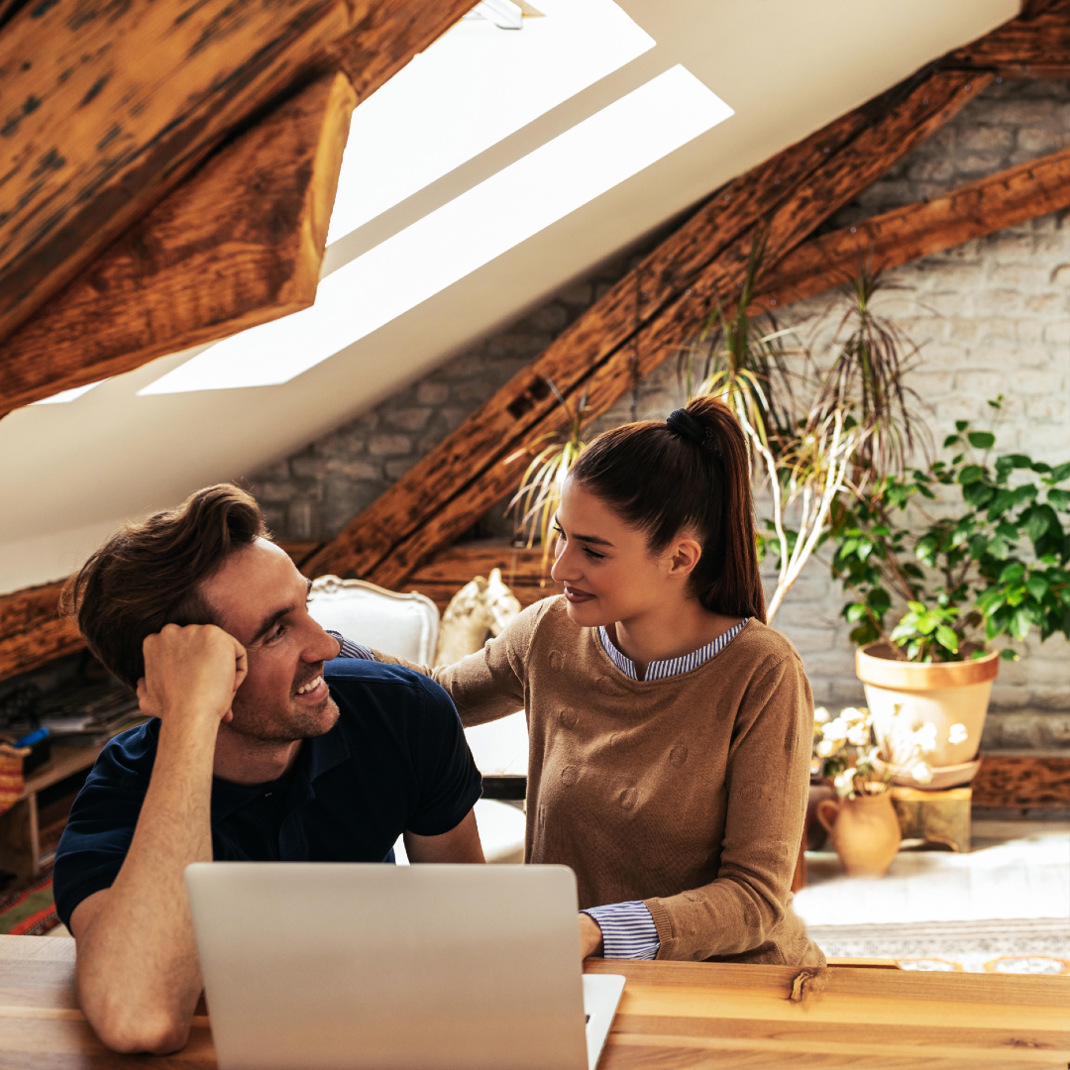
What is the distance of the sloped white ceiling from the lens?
255 cm

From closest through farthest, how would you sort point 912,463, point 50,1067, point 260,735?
point 50,1067, point 260,735, point 912,463

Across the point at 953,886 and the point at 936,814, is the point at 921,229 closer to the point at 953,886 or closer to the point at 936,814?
the point at 936,814

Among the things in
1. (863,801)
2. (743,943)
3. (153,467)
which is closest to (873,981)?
(743,943)

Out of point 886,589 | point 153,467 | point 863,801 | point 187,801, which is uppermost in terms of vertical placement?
point 153,467

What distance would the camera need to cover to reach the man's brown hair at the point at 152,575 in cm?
128

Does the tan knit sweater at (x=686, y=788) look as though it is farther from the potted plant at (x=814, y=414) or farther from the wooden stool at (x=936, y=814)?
the wooden stool at (x=936, y=814)

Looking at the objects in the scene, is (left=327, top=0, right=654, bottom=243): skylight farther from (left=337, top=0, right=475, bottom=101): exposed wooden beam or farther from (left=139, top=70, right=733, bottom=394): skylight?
(left=337, top=0, right=475, bottom=101): exposed wooden beam

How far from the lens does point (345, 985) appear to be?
929mm

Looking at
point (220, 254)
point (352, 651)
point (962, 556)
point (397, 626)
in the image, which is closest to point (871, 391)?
point (962, 556)

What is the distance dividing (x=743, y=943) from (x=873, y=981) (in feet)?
0.78

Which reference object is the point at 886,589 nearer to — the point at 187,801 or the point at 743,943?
the point at 743,943

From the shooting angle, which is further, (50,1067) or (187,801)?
(187,801)

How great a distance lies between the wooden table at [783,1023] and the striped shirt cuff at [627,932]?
0.13ft

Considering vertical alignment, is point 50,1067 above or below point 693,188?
below
